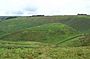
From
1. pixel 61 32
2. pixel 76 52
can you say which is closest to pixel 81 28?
pixel 61 32

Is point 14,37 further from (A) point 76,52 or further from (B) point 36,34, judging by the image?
(A) point 76,52

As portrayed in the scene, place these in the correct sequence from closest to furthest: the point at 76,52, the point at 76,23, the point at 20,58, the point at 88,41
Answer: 1. the point at 20,58
2. the point at 76,52
3. the point at 88,41
4. the point at 76,23

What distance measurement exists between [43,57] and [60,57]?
270cm

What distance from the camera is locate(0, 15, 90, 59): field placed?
124 feet

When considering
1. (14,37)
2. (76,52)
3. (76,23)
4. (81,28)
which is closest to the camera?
(76,52)

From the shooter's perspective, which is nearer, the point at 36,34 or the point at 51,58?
the point at 51,58

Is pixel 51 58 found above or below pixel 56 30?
below

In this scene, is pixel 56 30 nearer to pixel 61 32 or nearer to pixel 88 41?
pixel 61 32

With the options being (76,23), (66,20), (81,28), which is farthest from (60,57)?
(66,20)

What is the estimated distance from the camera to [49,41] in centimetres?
9888

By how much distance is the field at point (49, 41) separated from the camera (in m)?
37.9

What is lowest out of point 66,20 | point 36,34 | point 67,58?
point 67,58

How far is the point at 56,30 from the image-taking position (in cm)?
12475

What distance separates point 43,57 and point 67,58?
146 inches
